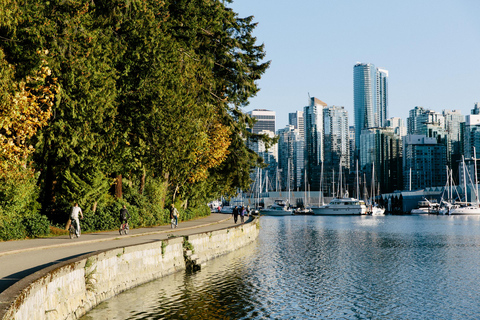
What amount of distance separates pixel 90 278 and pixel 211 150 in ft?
90.1

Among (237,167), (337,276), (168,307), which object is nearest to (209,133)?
(237,167)

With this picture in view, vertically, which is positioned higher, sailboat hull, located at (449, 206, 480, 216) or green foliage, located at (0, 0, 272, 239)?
green foliage, located at (0, 0, 272, 239)

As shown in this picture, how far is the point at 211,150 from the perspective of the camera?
4378 centimetres

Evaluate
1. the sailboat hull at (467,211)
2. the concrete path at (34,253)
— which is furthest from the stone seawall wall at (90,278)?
the sailboat hull at (467,211)

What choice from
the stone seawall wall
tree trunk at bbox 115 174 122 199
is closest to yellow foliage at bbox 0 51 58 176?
the stone seawall wall

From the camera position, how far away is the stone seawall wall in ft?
37.9

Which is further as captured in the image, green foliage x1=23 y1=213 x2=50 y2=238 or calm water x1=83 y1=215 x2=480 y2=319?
green foliage x1=23 y1=213 x2=50 y2=238

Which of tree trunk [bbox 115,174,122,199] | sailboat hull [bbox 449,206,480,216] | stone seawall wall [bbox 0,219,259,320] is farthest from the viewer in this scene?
sailboat hull [bbox 449,206,480,216]

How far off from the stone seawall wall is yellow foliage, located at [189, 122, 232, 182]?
1224 centimetres

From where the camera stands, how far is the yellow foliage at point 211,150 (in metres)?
41.7

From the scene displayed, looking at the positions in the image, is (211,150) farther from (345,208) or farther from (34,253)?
(345,208)

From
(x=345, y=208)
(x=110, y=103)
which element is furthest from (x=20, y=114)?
(x=345, y=208)

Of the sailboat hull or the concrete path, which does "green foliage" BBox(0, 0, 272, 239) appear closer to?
the concrete path

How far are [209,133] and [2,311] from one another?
35905 millimetres
